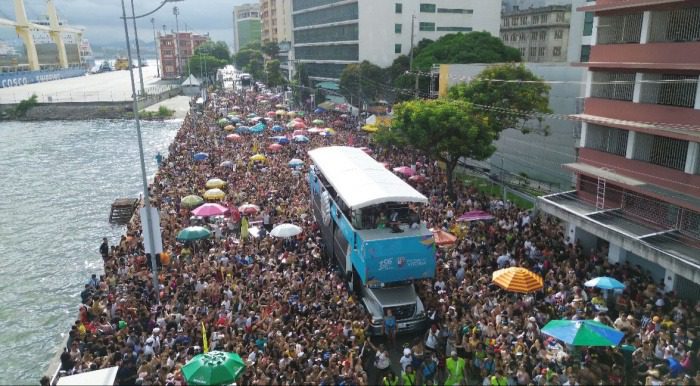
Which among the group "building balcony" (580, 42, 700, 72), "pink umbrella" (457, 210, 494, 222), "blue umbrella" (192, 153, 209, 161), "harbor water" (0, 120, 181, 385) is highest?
"building balcony" (580, 42, 700, 72)

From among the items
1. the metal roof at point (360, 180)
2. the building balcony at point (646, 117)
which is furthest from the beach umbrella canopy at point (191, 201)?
the building balcony at point (646, 117)

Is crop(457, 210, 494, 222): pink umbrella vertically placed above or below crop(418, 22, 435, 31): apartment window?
below

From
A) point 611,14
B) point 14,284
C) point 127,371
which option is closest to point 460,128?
point 611,14

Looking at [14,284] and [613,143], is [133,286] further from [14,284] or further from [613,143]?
[613,143]

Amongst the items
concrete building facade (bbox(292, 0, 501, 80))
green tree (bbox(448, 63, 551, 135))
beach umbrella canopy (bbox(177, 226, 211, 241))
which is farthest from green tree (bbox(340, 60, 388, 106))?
beach umbrella canopy (bbox(177, 226, 211, 241))

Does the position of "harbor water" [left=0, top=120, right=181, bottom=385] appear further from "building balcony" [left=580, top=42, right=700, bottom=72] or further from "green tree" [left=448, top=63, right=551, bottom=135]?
"building balcony" [left=580, top=42, right=700, bottom=72]

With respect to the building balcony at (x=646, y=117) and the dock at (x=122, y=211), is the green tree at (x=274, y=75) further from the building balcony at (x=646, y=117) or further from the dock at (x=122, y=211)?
the building balcony at (x=646, y=117)
